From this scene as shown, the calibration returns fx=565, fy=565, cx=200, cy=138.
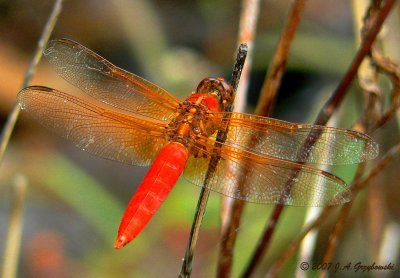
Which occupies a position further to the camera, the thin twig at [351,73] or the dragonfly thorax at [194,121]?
the dragonfly thorax at [194,121]

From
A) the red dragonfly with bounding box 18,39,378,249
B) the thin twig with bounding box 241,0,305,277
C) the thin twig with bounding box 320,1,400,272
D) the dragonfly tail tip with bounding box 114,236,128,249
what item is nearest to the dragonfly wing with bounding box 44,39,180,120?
the red dragonfly with bounding box 18,39,378,249

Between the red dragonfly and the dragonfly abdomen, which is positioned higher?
the red dragonfly

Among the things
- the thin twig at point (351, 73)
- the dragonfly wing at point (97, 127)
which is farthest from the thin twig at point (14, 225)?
the thin twig at point (351, 73)

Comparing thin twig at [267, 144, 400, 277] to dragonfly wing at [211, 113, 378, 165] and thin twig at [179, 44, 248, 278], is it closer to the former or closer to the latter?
dragonfly wing at [211, 113, 378, 165]

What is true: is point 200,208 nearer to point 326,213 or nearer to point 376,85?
point 326,213

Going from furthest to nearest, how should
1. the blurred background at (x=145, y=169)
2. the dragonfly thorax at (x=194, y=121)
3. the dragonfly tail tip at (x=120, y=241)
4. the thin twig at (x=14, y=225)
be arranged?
the blurred background at (x=145, y=169)
the thin twig at (x=14, y=225)
the dragonfly thorax at (x=194, y=121)
the dragonfly tail tip at (x=120, y=241)

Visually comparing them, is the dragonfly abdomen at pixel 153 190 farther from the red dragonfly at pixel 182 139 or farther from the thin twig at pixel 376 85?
the thin twig at pixel 376 85

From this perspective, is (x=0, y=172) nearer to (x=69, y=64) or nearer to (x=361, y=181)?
(x=69, y=64)
